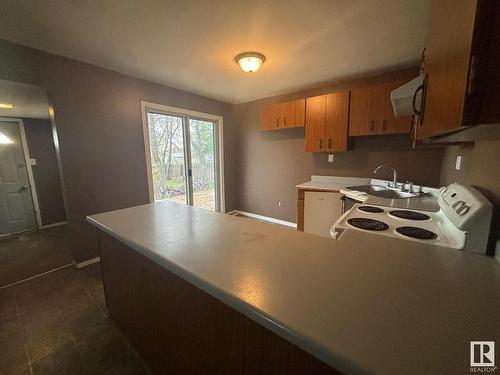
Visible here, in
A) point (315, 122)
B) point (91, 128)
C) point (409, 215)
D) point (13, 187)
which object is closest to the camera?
point (409, 215)

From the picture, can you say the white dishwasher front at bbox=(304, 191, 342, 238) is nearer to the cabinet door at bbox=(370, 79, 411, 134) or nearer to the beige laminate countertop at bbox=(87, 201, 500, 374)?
the cabinet door at bbox=(370, 79, 411, 134)

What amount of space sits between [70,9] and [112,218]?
1.67 meters

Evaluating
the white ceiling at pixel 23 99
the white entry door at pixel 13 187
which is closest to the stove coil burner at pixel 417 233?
the white ceiling at pixel 23 99

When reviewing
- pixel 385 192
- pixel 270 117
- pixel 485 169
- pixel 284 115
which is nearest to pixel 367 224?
pixel 485 169

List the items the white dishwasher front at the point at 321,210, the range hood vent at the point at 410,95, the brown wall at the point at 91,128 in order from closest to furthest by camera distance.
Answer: the range hood vent at the point at 410,95 < the brown wall at the point at 91,128 < the white dishwasher front at the point at 321,210

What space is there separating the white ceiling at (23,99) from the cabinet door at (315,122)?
3347 millimetres

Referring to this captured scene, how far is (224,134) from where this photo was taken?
14.0 feet

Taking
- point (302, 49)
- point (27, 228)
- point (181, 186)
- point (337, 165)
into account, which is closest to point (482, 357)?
point (302, 49)

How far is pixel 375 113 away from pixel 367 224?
2.03 meters

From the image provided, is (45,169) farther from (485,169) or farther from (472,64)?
(485,169)

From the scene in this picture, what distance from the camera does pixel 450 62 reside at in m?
0.61

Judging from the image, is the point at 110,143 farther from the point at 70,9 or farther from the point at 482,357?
the point at 482,357

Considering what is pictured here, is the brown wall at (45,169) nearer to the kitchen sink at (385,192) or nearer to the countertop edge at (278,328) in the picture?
the countertop edge at (278,328)

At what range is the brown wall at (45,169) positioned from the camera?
3.74 m
